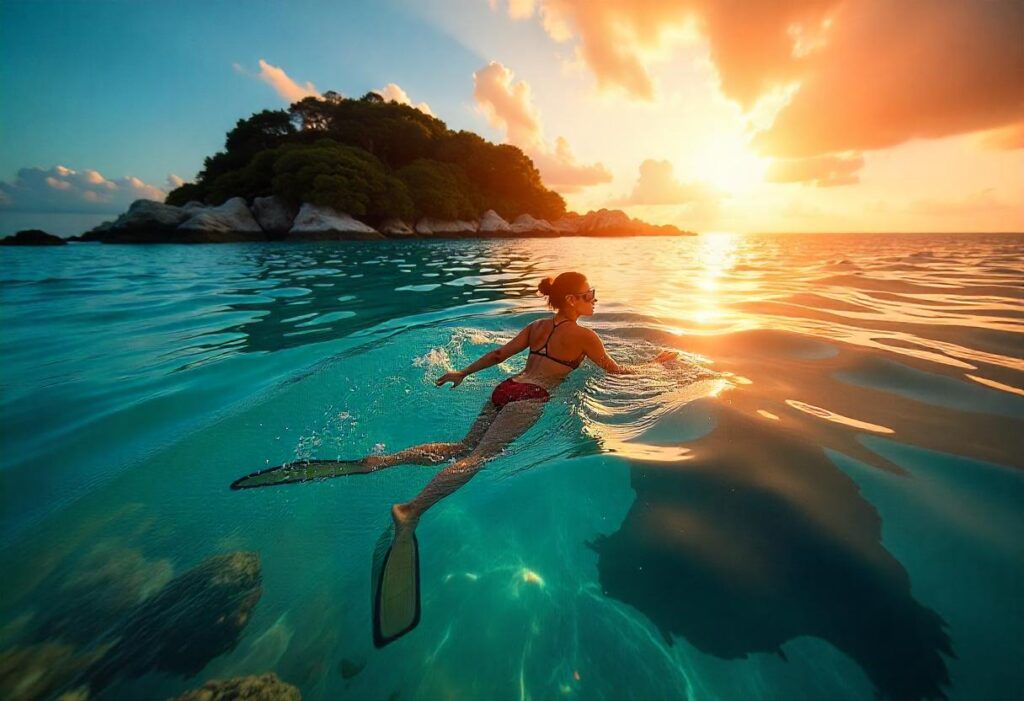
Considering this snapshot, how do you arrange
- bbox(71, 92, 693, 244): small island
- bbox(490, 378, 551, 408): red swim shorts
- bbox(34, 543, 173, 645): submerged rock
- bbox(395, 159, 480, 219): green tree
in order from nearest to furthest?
bbox(34, 543, 173, 645): submerged rock → bbox(490, 378, 551, 408): red swim shorts → bbox(71, 92, 693, 244): small island → bbox(395, 159, 480, 219): green tree

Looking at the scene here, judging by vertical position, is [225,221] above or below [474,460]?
above

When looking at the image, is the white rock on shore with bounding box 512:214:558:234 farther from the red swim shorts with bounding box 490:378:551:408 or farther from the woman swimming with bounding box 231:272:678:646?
the red swim shorts with bounding box 490:378:551:408

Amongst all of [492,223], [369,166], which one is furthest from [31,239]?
[492,223]

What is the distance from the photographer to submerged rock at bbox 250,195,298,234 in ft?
118

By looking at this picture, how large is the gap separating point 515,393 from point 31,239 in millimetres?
45409

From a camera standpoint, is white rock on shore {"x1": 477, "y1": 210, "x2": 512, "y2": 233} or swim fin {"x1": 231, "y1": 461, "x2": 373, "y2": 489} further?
white rock on shore {"x1": 477, "y1": 210, "x2": 512, "y2": 233}

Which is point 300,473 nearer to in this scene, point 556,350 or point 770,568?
point 556,350

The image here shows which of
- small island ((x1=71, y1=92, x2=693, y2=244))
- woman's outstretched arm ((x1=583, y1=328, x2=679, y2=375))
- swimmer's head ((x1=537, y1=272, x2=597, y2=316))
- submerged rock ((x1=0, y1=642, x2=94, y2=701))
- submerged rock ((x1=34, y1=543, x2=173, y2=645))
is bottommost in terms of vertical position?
submerged rock ((x1=0, y1=642, x2=94, y2=701))

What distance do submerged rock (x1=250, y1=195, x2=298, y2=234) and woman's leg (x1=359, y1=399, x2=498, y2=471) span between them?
40.6 meters

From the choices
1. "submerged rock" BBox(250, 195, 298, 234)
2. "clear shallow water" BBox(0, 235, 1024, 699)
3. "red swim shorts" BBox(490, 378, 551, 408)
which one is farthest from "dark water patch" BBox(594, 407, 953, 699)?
"submerged rock" BBox(250, 195, 298, 234)

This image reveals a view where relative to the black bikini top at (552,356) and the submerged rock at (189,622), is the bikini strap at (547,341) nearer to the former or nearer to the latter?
the black bikini top at (552,356)

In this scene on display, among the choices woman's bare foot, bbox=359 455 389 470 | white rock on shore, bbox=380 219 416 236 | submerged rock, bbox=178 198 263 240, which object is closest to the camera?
woman's bare foot, bbox=359 455 389 470

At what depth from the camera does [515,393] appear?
11.3 feet

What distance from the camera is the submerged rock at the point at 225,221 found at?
3028 centimetres
